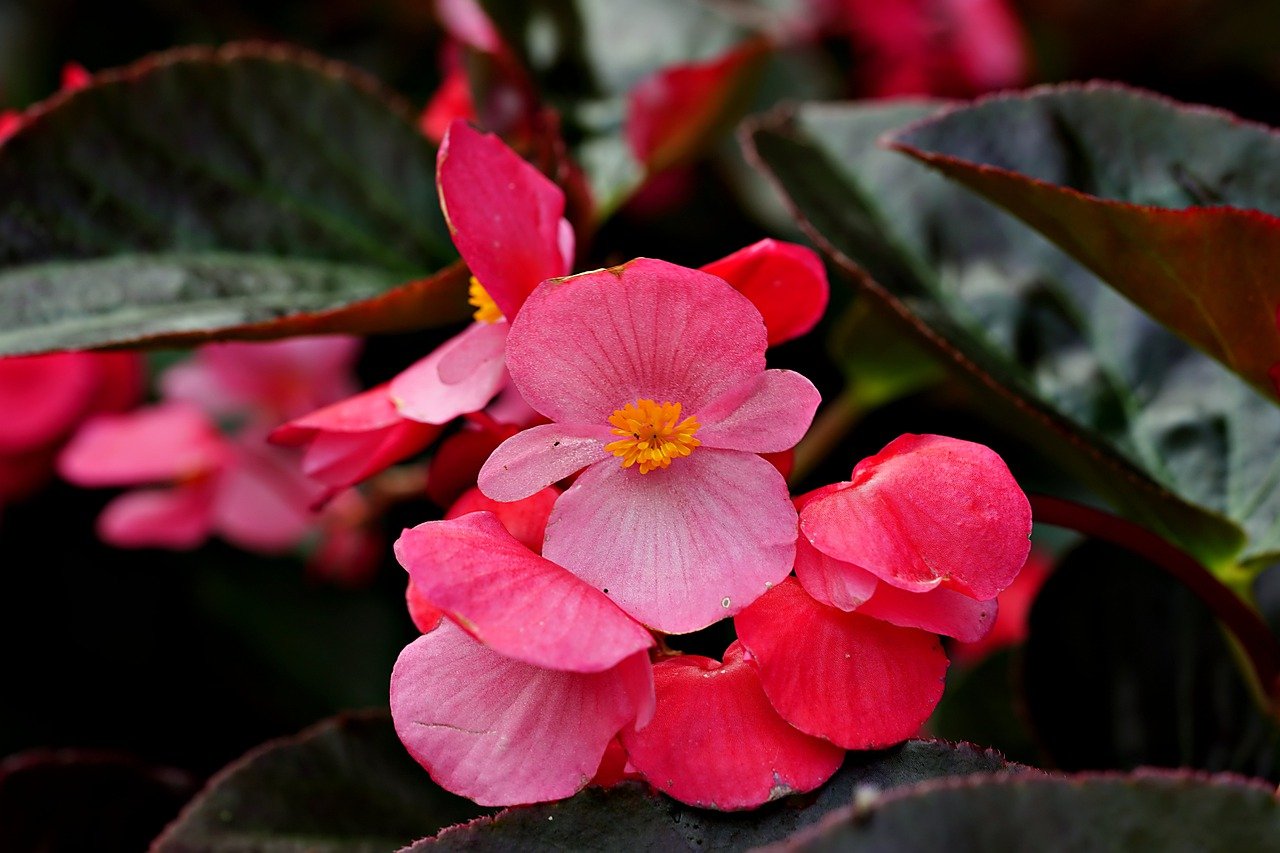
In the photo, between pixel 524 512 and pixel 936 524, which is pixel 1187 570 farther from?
pixel 524 512

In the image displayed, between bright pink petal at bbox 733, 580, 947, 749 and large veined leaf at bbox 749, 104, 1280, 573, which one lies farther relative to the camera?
large veined leaf at bbox 749, 104, 1280, 573

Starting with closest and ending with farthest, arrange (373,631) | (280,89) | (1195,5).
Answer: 1. (280,89)
2. (373,631)
3. (1195,5)

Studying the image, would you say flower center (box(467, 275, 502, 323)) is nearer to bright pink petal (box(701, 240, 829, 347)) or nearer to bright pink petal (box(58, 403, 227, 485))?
A: bright pink petal (box(701, 240, 829, 347))

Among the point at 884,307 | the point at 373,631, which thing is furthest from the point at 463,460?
the point at 373,631

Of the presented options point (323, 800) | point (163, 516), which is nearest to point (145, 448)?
point (163, 516)

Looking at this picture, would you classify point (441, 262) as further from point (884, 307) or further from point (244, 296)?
point (884, 307)

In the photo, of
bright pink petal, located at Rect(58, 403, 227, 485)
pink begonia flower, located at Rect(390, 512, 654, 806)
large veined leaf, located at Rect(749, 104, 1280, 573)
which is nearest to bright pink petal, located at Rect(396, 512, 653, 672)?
pink begonia flower, located at Rect(390, 512, 654, 806)

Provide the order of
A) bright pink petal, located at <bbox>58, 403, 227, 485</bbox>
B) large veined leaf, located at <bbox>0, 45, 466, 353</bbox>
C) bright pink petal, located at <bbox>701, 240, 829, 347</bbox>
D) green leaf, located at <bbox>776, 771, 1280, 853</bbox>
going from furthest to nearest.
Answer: bright pink petal, located at <bbox>58, 403, 227, 485</bbox> < large veined leaf, located at <bbox>0, 45, 466, 353</bbox> < bright pink petal, located at <bbox>701, 240, 829, 347</bbox> < green leaf, located at <bbox>776, 771, 1280, 853</bbox>
